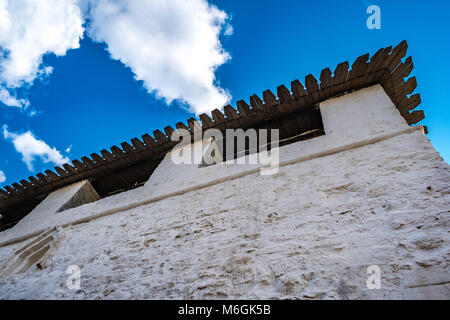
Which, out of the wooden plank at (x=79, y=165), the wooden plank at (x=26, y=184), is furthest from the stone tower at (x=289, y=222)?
the wooden plank at (x=26, y=184)

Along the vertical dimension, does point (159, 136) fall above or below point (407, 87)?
below

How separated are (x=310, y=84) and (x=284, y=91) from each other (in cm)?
51

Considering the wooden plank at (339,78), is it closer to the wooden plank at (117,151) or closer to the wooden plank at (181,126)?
the wooden plank at (181,126)

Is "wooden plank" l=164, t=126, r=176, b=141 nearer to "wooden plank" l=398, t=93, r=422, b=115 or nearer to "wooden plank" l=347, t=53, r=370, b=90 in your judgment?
"wooden plank" l=347, t=53, r=370, b=90

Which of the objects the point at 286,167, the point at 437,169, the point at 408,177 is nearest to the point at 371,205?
the point at 408,177

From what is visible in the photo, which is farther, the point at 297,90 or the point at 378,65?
the point at 297,90

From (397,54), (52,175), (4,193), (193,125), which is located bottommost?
(4,193)

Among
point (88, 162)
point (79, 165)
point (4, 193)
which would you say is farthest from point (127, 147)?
point (4, 193)

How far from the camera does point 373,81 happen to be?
4547 mm

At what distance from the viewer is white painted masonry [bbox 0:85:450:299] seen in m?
1.63

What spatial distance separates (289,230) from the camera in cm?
219

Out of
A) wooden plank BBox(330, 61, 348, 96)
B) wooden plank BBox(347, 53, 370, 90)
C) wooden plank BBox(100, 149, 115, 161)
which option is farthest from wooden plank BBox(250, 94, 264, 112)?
wooden plank BBox(100, 149, 115, 161)

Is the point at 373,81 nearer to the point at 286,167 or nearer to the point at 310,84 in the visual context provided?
the point at 310,84

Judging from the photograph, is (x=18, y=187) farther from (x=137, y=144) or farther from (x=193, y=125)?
(x=193, y=125)
